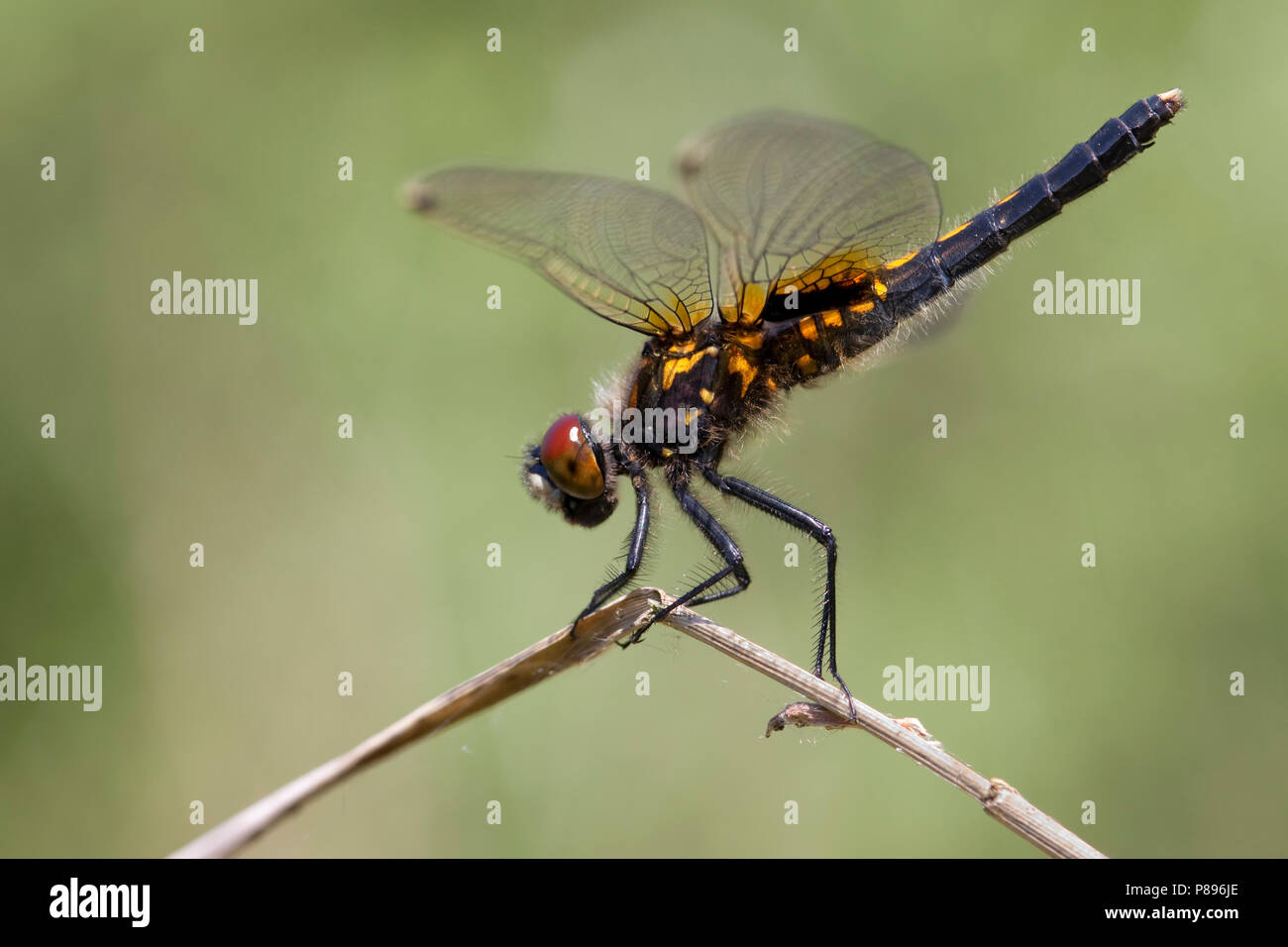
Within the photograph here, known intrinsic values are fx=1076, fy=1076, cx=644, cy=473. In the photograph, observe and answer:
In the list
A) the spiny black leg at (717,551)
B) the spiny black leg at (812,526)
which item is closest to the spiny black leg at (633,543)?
the spiny black leg at (717,551)

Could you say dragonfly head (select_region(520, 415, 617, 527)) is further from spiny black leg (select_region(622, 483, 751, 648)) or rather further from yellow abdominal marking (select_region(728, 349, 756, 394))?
yellow abdominal marking (select_region(728, 349, 756, 394))

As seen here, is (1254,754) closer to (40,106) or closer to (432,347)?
(432,347)

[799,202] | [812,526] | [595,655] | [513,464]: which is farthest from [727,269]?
[513,464]

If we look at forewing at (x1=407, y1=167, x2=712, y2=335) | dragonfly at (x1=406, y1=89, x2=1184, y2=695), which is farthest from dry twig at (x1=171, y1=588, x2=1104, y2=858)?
forewing at (x1=407, y1=167, x2=712, y2=335)

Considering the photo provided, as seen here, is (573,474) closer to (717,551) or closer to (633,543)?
(633,543)

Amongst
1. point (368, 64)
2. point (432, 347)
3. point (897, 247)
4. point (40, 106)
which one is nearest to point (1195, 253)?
point (897, 247)
